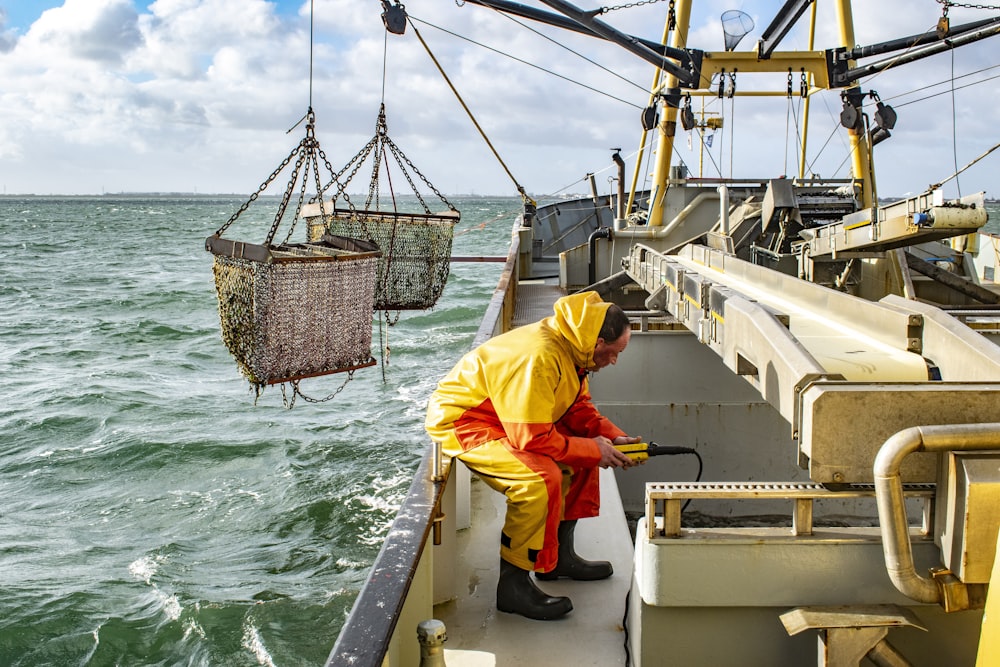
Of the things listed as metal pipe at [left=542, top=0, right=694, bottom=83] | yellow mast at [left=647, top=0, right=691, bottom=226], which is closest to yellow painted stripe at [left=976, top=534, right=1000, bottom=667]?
metal pipe at [left=542, top=0, right=694, bottom=83]

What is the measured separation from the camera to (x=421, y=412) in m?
14.3

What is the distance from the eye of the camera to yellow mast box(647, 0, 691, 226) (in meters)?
14.9

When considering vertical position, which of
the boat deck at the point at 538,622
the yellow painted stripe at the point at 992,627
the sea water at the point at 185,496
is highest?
the yellow painted stripe at the point at 992,627

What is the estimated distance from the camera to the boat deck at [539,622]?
3881 mm

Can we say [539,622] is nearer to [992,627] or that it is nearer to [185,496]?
[992,627]

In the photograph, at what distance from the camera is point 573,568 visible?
4.55m

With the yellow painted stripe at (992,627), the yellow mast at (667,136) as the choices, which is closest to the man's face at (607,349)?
the yellow painted stripe at (992,627)

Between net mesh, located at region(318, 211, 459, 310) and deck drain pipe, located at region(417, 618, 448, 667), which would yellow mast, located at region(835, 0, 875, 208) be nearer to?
net mesh, located at region(318, 211, 459, 310)

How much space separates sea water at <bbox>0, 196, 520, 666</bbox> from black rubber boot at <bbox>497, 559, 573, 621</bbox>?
336cm

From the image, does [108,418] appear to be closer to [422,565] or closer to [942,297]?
[422,565]

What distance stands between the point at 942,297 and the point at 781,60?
5.04 m

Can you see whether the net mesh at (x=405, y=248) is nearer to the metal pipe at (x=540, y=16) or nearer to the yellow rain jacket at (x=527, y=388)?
the yellow rain jacket at (x=527, y=388)

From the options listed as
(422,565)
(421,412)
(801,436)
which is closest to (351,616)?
(422,565)

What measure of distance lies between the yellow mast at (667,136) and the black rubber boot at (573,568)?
11.5 meters
